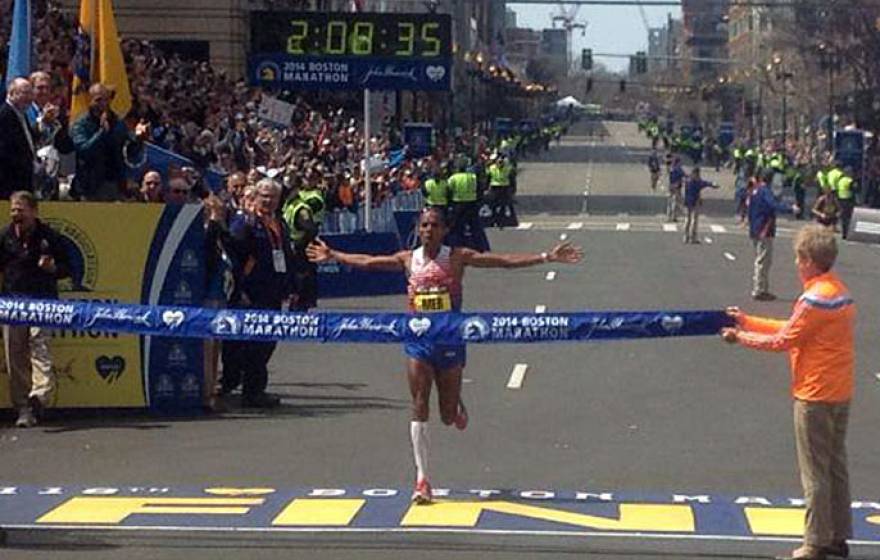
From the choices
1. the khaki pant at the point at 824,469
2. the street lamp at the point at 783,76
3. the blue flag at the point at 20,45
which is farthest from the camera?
the street lamp at the point at 783,76

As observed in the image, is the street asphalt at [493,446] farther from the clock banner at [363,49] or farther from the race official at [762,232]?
the clock banner at [363,49]

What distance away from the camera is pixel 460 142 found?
71.5 m

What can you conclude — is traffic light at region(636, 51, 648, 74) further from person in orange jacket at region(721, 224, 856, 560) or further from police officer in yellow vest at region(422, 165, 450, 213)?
person in orange jacket at region(721, 224, 856, 560)

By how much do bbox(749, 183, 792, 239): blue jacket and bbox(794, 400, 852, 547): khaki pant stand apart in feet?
60.6

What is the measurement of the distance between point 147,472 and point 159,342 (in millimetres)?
3092

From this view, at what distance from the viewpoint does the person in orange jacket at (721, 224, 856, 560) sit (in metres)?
10.3

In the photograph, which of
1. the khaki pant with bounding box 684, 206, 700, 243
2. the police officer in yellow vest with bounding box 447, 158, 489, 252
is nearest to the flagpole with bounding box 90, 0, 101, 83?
the police officer in yellow vest with bounding box 447, 158, 489, 252

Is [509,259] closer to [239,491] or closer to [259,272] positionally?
[239,491]

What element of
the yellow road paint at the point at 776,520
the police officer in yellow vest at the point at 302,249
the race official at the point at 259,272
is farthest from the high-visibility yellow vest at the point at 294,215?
the yellow road paint at the point at 776,520

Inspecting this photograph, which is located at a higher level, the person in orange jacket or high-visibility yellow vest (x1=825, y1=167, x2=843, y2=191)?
the person in orange jacket

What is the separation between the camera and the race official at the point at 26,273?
15.3m

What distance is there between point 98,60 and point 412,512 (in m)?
11.2

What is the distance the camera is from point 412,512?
38.4 feet

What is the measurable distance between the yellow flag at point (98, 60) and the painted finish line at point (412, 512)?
8669 mm
